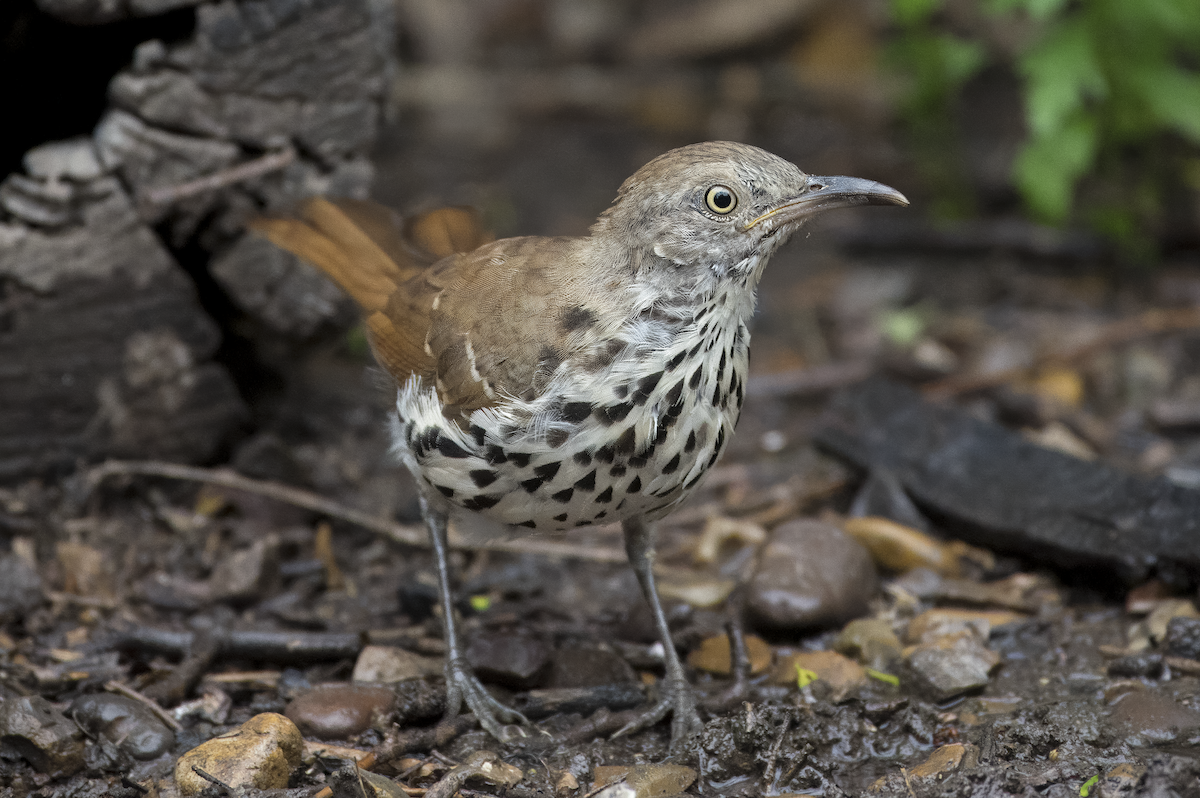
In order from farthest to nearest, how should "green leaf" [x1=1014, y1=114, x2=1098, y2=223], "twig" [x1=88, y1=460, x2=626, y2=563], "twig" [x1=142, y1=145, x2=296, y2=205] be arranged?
"green leaf" [x1=1014, y1=114, x2=1098, y2=223]
"twig" [x1=88, y1=460, x2=626, y2=563]
"twig" [x1=142, y1=145, x2=296, y2=205]

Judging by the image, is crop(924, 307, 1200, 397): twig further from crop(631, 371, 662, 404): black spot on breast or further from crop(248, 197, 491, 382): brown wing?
crop(631, 371, 662, 404): black spot on breast

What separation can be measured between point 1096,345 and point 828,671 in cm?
277

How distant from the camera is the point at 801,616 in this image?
3.74m

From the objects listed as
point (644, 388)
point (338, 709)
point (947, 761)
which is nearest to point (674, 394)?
point (644, 388)

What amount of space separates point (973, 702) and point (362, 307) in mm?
2338

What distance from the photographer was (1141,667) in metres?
3.40

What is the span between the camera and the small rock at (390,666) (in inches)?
141

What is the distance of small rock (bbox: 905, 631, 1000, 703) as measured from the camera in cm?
338

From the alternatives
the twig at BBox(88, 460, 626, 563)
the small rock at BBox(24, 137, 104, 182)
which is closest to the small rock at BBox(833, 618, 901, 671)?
the twig at BBox(88, 460, 626, 563)

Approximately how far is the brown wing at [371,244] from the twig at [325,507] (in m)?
0.80

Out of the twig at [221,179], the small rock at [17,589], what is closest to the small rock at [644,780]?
the small rock at [17,589]

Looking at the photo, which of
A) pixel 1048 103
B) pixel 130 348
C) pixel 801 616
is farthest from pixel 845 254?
pixel 130 348

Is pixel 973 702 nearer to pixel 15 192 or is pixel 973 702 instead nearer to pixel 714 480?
pixel 714 480

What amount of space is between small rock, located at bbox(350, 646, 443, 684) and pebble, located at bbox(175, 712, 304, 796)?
1.65ft
